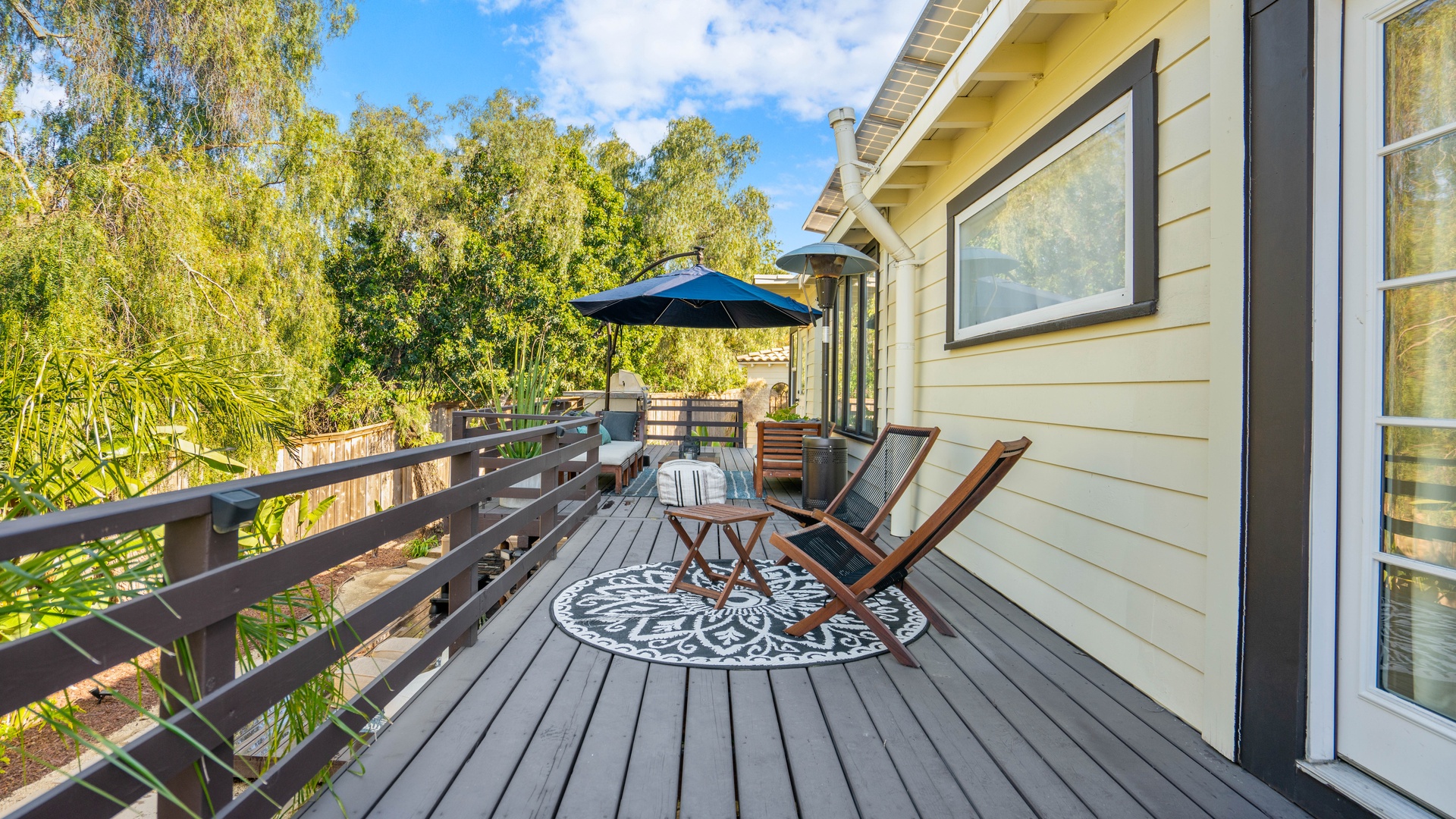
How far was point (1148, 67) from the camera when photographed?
237 cm

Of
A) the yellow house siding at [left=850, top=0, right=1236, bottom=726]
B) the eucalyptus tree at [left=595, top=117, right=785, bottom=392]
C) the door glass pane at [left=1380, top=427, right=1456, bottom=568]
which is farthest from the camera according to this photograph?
the eucalyptus tree at [left=595, top=117, right=785, bottom=392]

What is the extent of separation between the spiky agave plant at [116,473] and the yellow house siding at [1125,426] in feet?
7.77

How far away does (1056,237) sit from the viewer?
3.03 meters

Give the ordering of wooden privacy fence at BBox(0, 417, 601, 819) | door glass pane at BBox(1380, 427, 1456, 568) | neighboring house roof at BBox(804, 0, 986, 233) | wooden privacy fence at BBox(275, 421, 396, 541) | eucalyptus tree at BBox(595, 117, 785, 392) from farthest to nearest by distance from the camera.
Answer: eucalyptus tree at BBox(595, 117, 785, 392) < wooden privacy fence at BBox(275, 421, 396, 541) < neighboring house roof at BBox(804, 0, 986, 233) < door glass pane at BBox(1380, 427, 1456, 568) < wooden privacy fence at BBox(0, 417, 601, 819)

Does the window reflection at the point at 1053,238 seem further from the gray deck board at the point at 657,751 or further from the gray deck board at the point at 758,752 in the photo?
the gray deck board at the point at 657,751

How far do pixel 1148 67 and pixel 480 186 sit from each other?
14076 millimetres

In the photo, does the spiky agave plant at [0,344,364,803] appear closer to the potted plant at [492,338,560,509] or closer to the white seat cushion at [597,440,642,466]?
the potted plant at [492,338,560,509]

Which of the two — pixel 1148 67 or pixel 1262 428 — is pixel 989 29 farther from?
pixel 1262 428

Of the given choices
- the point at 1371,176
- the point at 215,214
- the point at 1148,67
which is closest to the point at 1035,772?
the point at 1371,176

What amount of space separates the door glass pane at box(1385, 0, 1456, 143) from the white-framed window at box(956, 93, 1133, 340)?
0.86 m

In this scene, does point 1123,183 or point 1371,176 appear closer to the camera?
point 1371,176

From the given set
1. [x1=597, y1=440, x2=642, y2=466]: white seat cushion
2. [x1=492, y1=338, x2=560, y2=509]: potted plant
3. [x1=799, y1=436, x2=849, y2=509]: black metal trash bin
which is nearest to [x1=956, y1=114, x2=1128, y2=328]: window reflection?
[x1=799, y1=436, x2=849, y2=509]: black metal trash bin

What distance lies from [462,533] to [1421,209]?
2.85 meters

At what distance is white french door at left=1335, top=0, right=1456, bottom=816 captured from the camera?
147 cm
